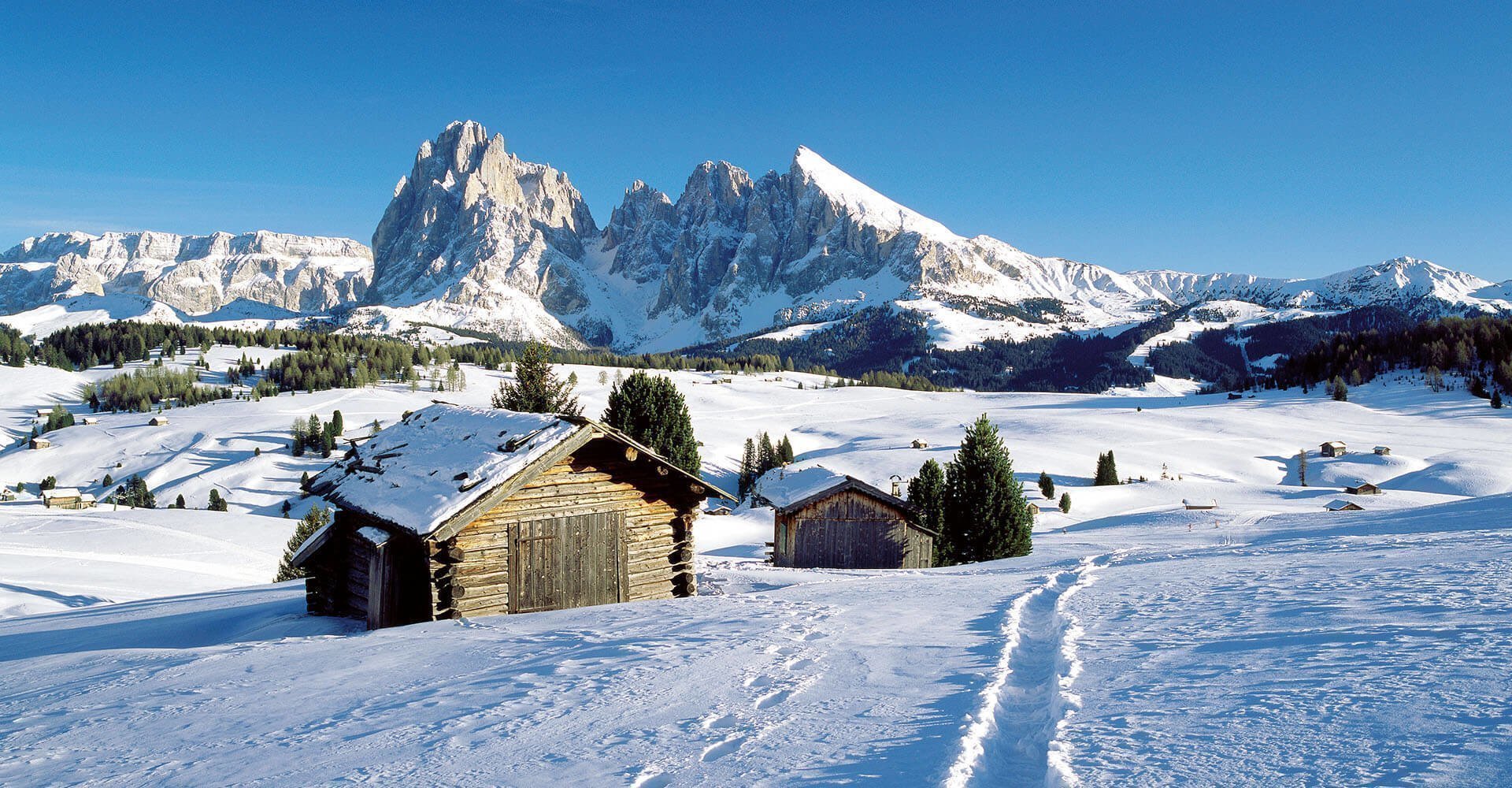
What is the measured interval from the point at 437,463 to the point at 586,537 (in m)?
3.77

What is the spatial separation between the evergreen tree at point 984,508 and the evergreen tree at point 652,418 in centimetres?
1834

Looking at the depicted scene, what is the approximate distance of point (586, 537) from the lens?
18.8 meters

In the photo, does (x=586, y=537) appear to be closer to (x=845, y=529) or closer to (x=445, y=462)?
(x=445, y=462)

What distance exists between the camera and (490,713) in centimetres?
823

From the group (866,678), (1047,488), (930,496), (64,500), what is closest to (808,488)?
(930,496)

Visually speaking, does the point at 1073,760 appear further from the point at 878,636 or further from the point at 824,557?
the point at 824,557

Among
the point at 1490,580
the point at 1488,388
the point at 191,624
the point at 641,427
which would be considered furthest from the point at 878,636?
the point at 1488,388

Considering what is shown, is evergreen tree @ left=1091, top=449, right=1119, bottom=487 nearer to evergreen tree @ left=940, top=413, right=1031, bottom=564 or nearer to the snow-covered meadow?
A: evergreen tree @ left=940, top=413, right=1031, bottom=564

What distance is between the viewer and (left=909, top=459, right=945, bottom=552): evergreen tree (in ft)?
139

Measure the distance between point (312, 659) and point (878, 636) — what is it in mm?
8401

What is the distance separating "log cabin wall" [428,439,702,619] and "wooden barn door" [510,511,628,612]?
0.07 feet

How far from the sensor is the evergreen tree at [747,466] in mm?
88875

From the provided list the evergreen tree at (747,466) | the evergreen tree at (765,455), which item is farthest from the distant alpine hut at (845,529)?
the evergreen tree at (765,455)

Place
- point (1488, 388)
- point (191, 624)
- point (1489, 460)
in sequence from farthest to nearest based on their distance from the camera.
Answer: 1. point (1488, 388)
2. point (1489, 460)
3. point (191, 624)
